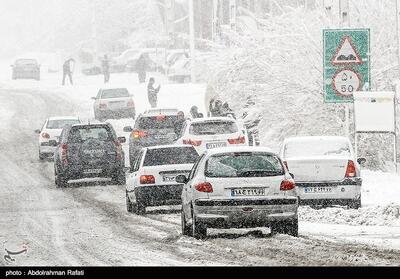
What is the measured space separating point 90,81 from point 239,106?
3809 cm

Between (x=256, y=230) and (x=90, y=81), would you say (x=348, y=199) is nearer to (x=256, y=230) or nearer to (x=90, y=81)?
(x=256, y=230)

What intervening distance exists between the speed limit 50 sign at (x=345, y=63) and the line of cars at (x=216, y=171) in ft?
7.15

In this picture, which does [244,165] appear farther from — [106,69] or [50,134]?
[106,69]

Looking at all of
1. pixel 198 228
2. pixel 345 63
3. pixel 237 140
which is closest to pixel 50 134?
pixel 237 140

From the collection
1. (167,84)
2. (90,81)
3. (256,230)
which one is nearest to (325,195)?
(256,230)

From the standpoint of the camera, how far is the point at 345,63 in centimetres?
2403

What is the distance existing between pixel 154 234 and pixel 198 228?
5.01ft

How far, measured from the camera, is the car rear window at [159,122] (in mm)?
32625

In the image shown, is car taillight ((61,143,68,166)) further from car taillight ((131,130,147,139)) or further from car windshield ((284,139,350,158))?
car windshield ((284,139,350,158))

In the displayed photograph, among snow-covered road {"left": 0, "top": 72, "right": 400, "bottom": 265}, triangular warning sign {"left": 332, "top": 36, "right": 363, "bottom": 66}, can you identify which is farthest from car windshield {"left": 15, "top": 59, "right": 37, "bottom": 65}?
triangular warning sign {"left": 332, "top": 36, "right": 363, "bottom": 66}

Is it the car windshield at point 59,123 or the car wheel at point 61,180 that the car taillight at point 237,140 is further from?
the car windshield at point 59,123

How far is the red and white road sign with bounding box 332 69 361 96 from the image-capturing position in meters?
24.1

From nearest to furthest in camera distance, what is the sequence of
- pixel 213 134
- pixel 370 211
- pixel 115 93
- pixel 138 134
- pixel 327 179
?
1. pixel 370 211
2. pixel 327 179
3. pixel 213 134
4. pixel 138 134
5. pixel 115 93

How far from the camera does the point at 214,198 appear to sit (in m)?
16.8
